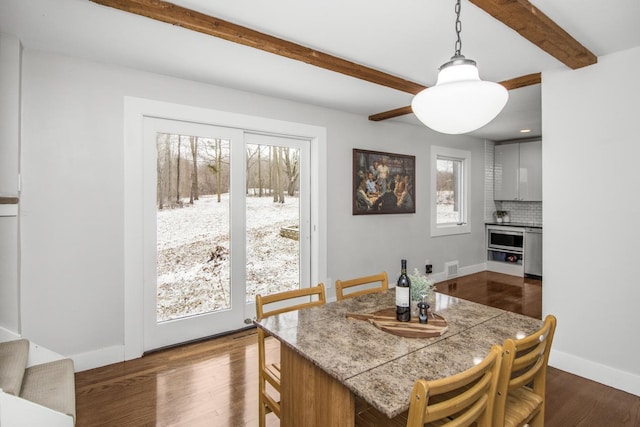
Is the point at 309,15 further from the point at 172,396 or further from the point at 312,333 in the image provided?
the point at 172,396

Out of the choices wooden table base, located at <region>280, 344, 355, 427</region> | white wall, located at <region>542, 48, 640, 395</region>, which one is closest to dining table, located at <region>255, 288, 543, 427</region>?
wooden table base, located at <region>280, 344, 355, 427</region>

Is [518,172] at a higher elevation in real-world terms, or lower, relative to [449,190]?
higher

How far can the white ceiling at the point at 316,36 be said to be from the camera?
1916 millimetres

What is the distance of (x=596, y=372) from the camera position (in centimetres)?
251

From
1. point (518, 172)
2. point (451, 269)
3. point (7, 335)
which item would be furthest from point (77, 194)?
point (518, 172)

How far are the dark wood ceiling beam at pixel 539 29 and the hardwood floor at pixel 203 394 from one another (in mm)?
2380

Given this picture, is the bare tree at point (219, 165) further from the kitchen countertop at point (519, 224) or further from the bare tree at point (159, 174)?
the kitchen countertop at point (519, 224)

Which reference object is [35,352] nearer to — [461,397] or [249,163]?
[249,163]

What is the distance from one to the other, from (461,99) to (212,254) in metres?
2.61

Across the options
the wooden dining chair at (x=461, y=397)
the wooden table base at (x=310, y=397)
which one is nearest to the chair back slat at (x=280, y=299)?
the wooden table base at (x=310, y=397)

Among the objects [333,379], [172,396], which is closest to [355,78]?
[333,379]

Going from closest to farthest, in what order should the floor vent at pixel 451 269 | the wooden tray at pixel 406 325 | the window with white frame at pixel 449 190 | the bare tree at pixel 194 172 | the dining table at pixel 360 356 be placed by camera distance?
the dining table at pixel 360 356 → the wooden tray at pixel 406 325 → the bare tree at pixel 194 172 → the window with white frame at pixel 449 190 → the floor vent at pixel 451 269

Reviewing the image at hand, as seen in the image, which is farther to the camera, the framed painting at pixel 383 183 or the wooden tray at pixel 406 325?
the framed painting at pixel 383 183

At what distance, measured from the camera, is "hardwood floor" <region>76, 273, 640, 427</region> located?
204 centimetres
